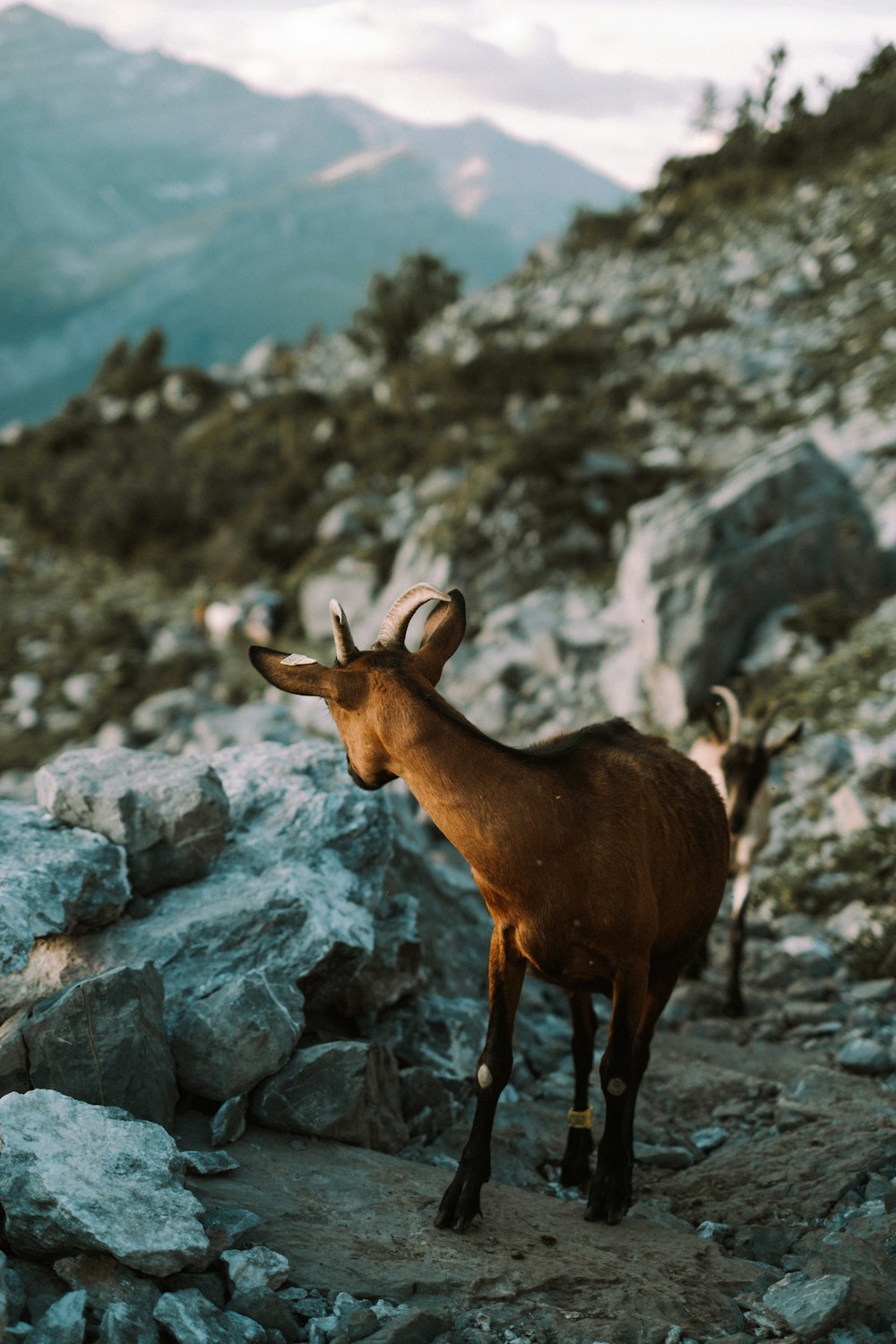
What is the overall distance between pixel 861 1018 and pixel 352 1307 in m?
4.34

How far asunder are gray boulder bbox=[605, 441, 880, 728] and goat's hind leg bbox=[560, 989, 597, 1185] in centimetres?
672

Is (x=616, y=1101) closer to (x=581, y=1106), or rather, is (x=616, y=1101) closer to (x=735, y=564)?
(x=581, y=1106)

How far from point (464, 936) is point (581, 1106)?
2.21m

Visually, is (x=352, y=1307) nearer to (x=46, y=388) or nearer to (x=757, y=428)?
(x=757, y=428)

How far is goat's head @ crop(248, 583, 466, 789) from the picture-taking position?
13.1ft

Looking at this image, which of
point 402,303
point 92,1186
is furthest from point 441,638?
point 402,303

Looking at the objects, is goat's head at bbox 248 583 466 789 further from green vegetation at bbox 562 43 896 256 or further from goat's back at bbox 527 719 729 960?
green vegetation at bbox 562 43 896 256

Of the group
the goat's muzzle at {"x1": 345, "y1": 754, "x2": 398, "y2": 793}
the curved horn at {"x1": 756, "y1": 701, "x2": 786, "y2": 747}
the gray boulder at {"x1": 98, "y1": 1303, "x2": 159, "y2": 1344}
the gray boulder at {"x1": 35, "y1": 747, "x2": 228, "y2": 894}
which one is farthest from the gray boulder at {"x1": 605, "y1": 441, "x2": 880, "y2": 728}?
the gray boulder at {"x1": 98, "y1": 1303, "x2": 159, "y2": 1344}

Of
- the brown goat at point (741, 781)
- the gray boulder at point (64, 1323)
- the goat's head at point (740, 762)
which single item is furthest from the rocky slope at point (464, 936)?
the goat's head at point (740, 762)

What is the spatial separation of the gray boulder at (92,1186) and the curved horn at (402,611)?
6.13 ft

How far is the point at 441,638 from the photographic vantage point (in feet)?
13.9

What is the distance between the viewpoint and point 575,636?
539 inches

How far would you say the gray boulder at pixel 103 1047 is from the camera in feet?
12.7

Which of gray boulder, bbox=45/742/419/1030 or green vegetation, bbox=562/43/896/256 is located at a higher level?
green vegetation, bbox=562/43/896/256
